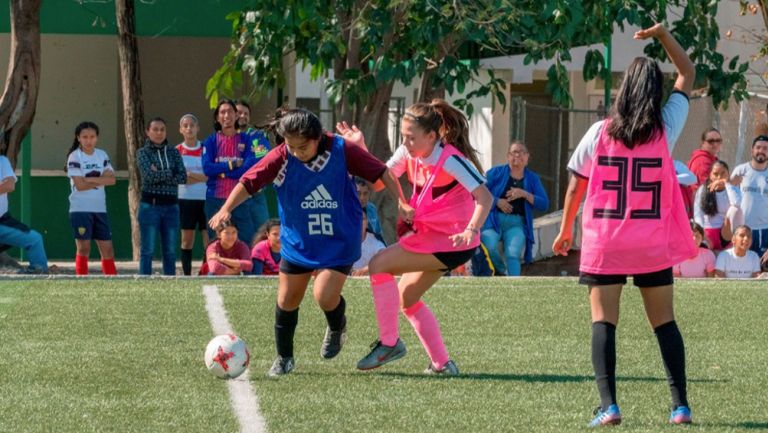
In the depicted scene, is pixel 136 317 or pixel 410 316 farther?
pixel 136 317

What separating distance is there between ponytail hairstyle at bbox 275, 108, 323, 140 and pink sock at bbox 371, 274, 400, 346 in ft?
3.05

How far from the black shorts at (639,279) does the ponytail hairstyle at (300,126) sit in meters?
1.88

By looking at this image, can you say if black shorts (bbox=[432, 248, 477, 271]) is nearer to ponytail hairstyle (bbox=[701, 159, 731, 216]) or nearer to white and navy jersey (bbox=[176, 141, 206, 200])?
white and navy jersey (bbox=[176, 141, 206, 200])

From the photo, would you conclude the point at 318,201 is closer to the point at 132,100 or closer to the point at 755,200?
the point at 755,200

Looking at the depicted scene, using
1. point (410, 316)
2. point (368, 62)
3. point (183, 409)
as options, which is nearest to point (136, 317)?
point (410, 316)

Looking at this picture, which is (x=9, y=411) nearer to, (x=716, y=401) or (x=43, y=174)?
(x=716, y=401)

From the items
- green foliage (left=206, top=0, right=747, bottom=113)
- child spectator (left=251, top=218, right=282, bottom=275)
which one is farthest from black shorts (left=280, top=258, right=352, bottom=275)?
green foliage (left=206, top=0, right=747, bottom=113)

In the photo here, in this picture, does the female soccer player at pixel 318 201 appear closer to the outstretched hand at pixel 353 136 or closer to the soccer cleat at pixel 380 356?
the outstretched hand at pixel 353 136

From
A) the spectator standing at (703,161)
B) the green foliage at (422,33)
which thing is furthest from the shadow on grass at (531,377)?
the spectator standing at (703,161)

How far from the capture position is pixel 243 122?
50.0 ft

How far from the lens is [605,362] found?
6.46 m

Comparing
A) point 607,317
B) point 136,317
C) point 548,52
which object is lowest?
point 136,317

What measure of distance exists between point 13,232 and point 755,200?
783 centimetres

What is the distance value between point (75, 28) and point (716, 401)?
1226 centimetres
